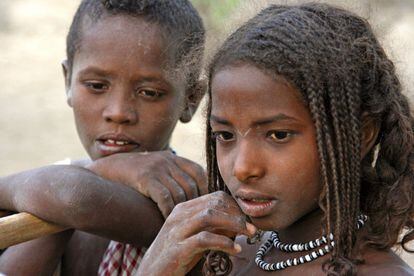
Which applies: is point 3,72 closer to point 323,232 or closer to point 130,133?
point 130,133

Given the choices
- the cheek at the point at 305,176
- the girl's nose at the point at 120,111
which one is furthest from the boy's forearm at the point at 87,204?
the cheek at the point at 305,176

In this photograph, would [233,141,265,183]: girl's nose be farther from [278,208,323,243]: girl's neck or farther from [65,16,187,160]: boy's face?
[65,16,187,160]: boy's face

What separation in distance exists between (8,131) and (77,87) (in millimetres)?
5718

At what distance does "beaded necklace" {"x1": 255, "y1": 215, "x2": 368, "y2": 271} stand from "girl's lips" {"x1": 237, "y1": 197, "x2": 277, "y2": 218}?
17cm

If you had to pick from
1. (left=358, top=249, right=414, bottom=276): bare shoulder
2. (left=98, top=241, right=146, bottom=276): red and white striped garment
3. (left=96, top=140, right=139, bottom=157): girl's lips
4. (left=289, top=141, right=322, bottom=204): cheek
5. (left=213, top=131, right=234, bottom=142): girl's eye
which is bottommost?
(left=98, top=241, right=146, bottom=276): red and white striped garment

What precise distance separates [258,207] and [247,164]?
15 cm

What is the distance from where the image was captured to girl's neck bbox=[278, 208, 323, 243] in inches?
105

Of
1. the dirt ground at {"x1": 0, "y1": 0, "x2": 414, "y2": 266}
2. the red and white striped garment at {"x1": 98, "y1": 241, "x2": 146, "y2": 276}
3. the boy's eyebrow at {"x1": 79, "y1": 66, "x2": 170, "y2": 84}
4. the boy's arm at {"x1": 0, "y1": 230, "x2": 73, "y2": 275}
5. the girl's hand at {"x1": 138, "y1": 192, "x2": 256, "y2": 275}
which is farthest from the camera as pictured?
the dirt ground at {"x1": 0, "y1": 0, "x2": 414, "y2": 266}

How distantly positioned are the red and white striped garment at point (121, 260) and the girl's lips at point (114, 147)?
1.08 feet

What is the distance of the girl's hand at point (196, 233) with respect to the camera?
2552 millimetres

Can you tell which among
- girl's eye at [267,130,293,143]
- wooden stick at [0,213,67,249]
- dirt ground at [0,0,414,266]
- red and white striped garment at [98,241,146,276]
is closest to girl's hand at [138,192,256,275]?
girl's eye at [267,130,293,143]

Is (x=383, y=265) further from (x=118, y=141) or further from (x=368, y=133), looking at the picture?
(x=118, y=141)

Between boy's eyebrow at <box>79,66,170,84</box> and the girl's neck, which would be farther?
boy's eyebrow at <box>79,66,170,84</box>

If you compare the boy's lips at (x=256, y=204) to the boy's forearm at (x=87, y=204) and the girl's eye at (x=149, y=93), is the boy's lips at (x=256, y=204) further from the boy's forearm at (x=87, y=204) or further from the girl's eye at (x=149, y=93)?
the girl's eye at (x=149, y=93)
